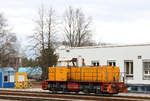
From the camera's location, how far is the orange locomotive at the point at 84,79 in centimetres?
2406

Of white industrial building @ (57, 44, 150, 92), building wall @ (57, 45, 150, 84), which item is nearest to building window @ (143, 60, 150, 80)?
white industrial building @ (57, 44, 150, 92)

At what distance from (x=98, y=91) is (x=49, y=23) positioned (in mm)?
26898

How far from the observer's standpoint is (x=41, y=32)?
1924 inches

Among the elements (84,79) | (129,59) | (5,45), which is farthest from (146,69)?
(5,45)

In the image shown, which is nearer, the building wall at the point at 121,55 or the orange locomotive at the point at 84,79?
the orange locomotive at the point at 84,79

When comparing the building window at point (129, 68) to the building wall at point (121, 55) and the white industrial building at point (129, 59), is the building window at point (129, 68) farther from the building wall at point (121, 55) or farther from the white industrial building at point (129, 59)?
the building wall at point (121, 55)

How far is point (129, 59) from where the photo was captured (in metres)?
30.4

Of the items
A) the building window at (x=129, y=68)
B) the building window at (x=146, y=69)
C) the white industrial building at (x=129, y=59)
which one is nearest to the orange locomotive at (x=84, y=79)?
the white industrial building at (x=129, y=59)

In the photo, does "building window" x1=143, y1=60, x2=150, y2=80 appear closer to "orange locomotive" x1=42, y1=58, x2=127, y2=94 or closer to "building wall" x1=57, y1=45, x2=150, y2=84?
"building wall" x1=57, y1=45, x2=150, y2=84

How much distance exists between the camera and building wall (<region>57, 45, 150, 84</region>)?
29.5 metres

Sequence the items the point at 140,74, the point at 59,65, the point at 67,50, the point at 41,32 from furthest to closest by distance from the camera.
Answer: the point at 41,32 → the point at 67,50 → the point at 140,74 → the point at 59,65

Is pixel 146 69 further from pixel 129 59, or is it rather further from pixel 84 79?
pixel 84 79

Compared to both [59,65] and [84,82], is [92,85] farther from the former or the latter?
[59,65]

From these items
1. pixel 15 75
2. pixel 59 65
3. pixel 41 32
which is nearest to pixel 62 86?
pixel 59 65
